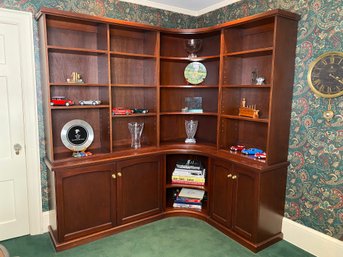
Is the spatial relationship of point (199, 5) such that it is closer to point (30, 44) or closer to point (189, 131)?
point (189, 131)

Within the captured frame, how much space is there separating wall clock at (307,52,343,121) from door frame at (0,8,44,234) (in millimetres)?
2597

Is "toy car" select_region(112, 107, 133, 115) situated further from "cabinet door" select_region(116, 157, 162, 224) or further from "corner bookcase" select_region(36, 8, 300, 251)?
"cabinet door" select_region(116, 157, 162, 224)

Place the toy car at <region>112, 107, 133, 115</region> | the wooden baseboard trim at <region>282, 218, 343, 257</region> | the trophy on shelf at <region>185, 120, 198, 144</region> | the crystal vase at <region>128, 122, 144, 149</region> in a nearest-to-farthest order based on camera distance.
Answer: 1. the wooden baseboard trim at <region>282, 218, 343, 257</region>
2. the toy car at <region>112, 107, 133, 115</region>
3. the crystal vase at <region>128, 122, 144, 149</region>
4. the trophy on shelf at <region>185, 120, 198, 144</region>

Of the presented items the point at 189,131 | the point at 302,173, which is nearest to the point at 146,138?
the point at 189,131

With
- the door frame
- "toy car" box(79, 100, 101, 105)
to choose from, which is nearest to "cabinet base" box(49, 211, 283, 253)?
the door frame

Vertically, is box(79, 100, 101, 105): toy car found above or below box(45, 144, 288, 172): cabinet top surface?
above

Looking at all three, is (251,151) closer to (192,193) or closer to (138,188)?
(192,193)

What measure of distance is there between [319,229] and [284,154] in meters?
0.74

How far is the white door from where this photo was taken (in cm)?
252

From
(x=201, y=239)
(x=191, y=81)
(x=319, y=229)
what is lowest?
(x=201, y=239)

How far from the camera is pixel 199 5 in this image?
3.38 m

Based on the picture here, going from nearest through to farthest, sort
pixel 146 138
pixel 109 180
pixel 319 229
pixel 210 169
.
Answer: pixel 319 229, pixel 109 180, pixel 210 169, pixel 146 138

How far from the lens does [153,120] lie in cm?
323

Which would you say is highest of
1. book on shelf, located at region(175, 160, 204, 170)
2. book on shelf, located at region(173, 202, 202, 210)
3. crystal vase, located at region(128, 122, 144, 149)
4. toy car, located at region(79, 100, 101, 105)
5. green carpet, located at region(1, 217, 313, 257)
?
toy car, located at region(79, 100, 101, 105)
